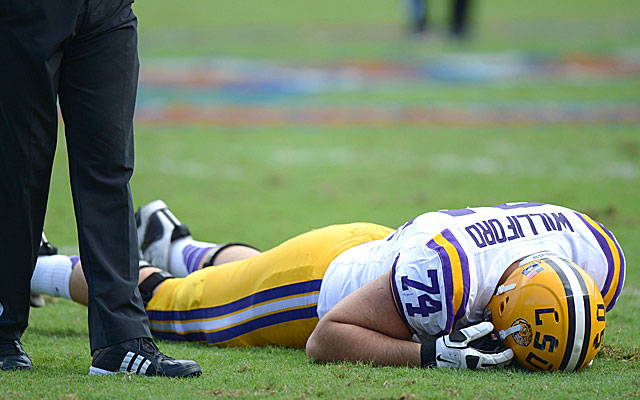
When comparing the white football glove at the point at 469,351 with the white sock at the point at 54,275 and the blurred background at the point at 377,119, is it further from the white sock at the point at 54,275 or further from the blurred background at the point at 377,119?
the blurred background at the point at 377,119

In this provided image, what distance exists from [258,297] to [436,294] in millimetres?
760

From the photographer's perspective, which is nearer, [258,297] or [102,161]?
[102,161]

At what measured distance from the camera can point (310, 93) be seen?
12.3 metres

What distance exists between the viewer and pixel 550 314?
2.36 metres

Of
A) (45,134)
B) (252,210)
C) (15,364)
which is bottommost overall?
(252,210)

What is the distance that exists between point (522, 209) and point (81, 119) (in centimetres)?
141

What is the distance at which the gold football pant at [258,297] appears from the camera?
9.39 feet

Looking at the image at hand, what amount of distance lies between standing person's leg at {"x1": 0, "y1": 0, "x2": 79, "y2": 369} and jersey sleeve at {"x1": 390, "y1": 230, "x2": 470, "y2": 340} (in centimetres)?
110

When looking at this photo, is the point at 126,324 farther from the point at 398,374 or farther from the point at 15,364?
the point at 398,374

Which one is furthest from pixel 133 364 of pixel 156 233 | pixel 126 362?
pixel 156 233

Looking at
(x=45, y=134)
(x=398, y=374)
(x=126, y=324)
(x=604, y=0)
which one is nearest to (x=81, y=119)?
(x=45, y=134)

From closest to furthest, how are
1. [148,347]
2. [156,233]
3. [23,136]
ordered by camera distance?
[23,136] < [148,347] < [156,233]

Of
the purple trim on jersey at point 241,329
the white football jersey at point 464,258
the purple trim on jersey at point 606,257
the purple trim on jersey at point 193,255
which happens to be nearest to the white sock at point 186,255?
the purple trim on jersey at point 193,255

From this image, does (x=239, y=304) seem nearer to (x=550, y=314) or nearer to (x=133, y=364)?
(x=133, y=364)
